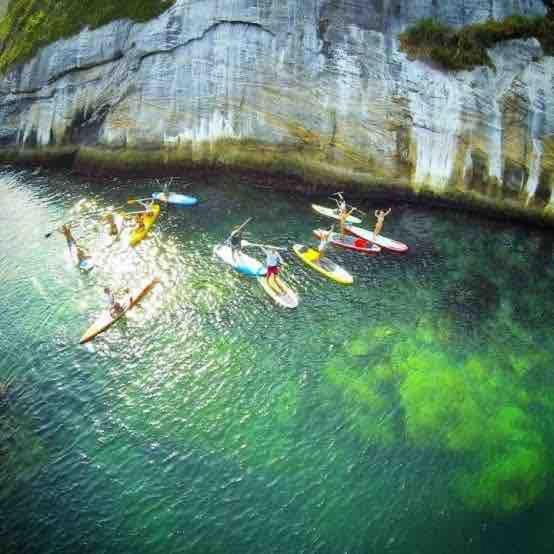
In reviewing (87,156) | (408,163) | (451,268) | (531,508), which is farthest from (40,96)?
(531,508)

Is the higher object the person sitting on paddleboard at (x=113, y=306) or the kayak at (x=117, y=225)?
the kayak at (x=117, y=225)

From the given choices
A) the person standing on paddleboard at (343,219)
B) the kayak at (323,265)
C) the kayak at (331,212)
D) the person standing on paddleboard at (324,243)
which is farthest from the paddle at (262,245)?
the kayak at (331,212)

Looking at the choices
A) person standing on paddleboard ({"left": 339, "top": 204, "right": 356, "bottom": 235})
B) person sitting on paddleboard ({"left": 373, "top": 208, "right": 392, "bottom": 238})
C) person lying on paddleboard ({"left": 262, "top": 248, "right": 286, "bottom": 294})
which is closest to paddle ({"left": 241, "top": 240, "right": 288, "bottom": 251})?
person lying on paddleboard ({"left": 262, "top": 248, "right": 286, "bottom": 294})

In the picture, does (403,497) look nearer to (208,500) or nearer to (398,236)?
(208,500)

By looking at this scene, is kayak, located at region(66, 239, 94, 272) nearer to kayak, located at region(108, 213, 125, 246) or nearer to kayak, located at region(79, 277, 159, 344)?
kayak, located at region(108, 213, 125, 246)

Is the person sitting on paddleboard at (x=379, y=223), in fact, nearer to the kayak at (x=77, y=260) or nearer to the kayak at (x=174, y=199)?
the kayak at (x=174, y=199)

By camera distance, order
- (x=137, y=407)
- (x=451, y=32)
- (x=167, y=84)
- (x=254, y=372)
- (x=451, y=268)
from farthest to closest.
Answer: (x=167, y=84) < (x=451, y=32) < (x=451, y=268) < (x=254, y=372) < (x=137, y=407)
